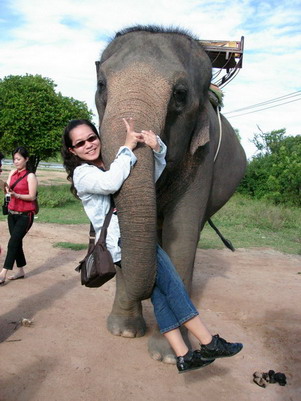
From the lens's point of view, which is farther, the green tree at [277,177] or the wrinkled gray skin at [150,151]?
the green tree at [277,177]

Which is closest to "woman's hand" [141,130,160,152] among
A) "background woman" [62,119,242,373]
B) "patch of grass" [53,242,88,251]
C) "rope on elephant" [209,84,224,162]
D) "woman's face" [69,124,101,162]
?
"background woman" [62,119,242,373]

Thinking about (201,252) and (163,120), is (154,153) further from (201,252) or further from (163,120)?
(201,252)

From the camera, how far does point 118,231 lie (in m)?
2.80

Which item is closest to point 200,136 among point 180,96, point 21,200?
point 180,96

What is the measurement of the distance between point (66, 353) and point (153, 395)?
867 mm

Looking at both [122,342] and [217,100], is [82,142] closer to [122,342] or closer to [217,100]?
[122,342]

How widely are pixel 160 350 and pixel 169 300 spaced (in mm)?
987

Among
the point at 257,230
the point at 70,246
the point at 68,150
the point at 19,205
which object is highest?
the point at 68,150

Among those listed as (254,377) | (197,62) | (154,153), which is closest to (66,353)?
(254,377)

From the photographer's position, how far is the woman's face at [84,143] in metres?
2.90

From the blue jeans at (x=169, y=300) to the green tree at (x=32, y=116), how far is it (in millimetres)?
15210

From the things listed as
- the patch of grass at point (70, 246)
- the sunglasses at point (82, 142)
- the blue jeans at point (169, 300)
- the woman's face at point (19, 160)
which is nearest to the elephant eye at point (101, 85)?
the sunglasses at point (82, 142)

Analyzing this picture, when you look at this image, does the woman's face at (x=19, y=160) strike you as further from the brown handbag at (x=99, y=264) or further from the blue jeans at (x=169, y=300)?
the blue jeans at (x=169, y=300)

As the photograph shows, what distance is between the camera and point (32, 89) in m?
18.3
